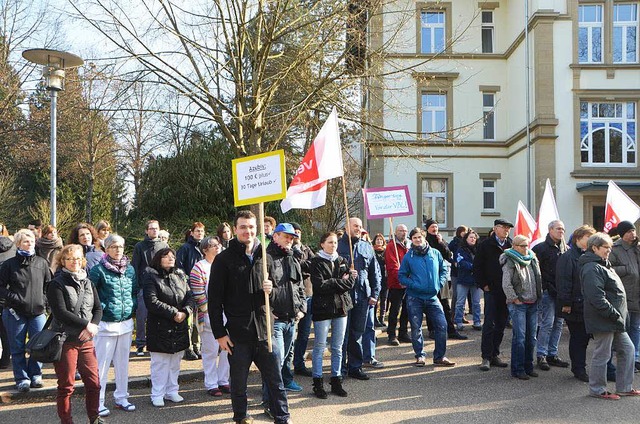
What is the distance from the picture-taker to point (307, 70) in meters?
12.7

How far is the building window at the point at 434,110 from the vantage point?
86.0 feet

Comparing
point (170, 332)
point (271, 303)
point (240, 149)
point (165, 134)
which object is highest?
point (165, 134)

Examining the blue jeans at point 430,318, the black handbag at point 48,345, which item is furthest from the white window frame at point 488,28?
the black handbag at point 48,345

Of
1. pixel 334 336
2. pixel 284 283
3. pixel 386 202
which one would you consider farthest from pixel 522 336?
pixel 284 283

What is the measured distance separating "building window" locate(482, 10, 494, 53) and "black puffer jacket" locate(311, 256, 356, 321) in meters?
22.2

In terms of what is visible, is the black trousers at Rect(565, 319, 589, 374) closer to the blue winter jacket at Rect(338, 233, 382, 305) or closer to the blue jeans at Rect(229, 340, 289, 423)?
the blue winter jacket at Rect(338, 233, 382, 305)

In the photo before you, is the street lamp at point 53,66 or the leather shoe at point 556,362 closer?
the leather shoe at point 556,362

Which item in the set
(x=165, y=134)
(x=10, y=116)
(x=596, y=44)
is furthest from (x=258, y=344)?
(x=165, y=134)

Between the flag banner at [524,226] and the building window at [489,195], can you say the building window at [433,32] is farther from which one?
the flag banner at [524,226]

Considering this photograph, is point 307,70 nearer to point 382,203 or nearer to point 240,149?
point 240,149

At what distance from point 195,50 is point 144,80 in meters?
1.26

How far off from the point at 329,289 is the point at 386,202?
3.09m

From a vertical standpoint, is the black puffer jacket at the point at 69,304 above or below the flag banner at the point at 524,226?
below

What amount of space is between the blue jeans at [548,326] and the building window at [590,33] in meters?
18.2
